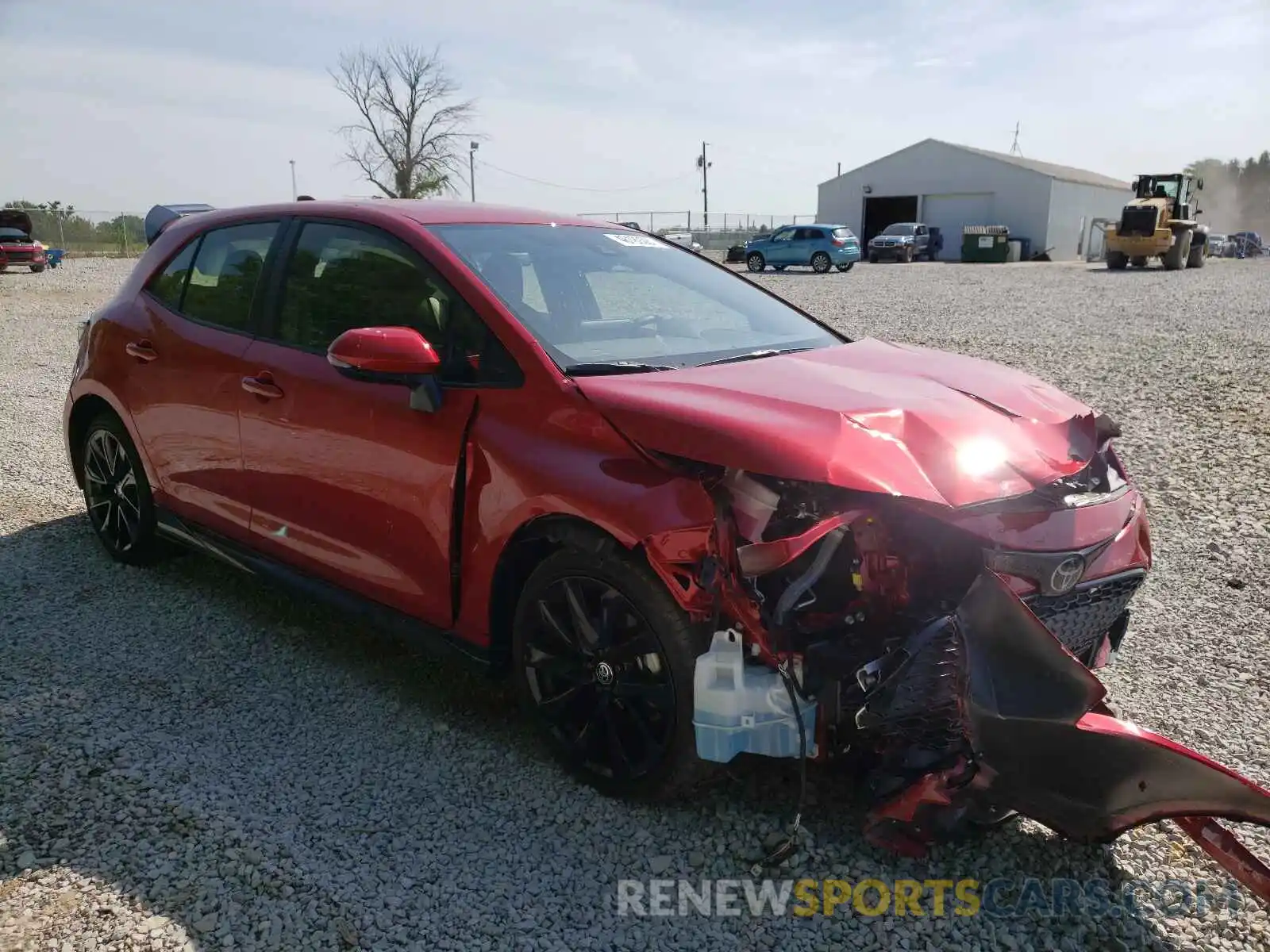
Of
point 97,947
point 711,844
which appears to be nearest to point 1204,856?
point 711,844

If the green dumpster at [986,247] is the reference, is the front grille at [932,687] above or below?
below

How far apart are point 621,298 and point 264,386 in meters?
1.39

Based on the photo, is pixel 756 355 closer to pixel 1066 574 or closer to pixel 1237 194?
pixel 1066 574

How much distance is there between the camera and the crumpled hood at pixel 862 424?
239 cm

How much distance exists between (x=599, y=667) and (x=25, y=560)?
3678mm

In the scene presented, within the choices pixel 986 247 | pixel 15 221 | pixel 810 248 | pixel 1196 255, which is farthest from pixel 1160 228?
pixel 15 221

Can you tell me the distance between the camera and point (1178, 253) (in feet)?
96.9

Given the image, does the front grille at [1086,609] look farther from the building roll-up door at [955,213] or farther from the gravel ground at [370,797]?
the building roll-up door at [955,213]

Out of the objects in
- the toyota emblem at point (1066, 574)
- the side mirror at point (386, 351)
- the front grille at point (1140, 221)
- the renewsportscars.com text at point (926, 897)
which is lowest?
the renewsportscars.com text at point (926, 897)

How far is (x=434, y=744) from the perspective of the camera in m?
3.24

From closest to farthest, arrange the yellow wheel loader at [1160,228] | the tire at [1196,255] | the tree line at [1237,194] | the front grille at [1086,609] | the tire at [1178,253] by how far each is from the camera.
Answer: the front grille at [1086,609] → the yellow wheel loader at [1160,228] → the tire at [1178,253] → the tire at [1196,255] → the tree line at [1237,194]

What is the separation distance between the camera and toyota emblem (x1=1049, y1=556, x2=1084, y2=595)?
8.37 feet

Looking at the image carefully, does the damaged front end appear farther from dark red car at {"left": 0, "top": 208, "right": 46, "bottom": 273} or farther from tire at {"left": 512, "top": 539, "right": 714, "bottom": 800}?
dark red car at {"left": 0, "top": 208, "right": 46, "bottom": 273}

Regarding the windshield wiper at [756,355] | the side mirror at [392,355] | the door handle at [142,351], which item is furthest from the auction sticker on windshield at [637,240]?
the door handle at [142,351]
